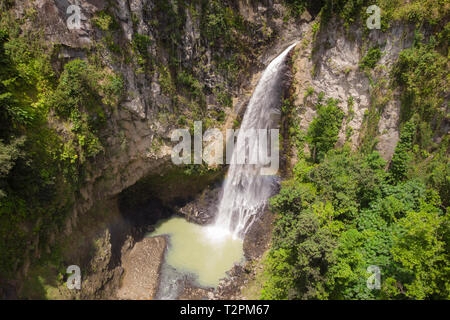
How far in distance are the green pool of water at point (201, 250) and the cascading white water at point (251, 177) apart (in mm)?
639

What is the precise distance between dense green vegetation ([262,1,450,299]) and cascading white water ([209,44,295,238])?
4526 millimetres

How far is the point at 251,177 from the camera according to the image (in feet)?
62.0

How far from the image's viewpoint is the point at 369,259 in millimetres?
10570

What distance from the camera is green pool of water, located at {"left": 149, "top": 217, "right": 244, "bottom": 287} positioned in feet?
50.5

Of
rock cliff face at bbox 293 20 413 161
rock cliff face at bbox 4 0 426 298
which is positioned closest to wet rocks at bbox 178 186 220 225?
rock cliff face at bbox 4 0 426 298

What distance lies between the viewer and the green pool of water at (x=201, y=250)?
1538 centimetres

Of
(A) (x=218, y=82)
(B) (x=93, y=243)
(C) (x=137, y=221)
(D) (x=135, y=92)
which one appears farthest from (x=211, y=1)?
(B) (x=93, y=243)

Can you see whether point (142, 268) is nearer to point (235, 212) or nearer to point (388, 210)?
point (235, 212)

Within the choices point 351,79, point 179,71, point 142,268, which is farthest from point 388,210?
point 179,71

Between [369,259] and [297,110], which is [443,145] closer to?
[369,259]

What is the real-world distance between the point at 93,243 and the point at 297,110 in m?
15.5

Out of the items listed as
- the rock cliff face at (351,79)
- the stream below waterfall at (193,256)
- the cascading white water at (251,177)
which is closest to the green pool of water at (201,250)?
the stream below waterfall at (193,256)

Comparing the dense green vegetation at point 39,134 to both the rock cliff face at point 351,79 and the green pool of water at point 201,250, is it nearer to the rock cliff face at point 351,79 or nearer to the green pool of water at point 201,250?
the green pool of water at point 201,250

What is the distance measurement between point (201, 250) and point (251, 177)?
6158 millimetres
